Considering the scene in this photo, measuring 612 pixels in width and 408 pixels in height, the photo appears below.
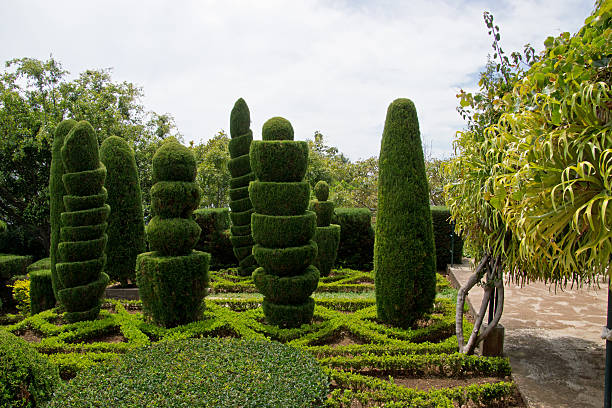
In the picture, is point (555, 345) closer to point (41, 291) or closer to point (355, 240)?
point (355, 240)

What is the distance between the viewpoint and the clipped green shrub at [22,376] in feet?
12.6

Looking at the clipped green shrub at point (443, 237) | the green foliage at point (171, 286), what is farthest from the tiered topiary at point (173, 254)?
the clipped green shrub at point (443, 237)

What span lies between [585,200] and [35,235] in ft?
65.8

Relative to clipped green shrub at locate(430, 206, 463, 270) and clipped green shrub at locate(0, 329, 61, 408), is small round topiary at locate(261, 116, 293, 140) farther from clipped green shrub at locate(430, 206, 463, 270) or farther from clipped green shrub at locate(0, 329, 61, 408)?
clipped green shrub at locate(430, 206, 463, 270)

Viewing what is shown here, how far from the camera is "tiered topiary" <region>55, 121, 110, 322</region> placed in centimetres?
729

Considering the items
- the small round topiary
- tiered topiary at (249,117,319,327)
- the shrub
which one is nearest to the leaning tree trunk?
tiered topiary at (249,117,319,327)

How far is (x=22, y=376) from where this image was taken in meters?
3.97

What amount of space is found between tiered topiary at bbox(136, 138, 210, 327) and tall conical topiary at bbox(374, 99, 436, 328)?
130 inches

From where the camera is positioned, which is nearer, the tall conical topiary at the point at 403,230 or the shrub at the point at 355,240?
the tall conical topiary at the point at 403,230

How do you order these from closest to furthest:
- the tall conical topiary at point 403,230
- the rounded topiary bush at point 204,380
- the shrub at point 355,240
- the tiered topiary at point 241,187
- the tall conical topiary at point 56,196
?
the rounded topiary bush at point 204,380 → the tall conical topiary at point 403,230 → the tall conical topiary at point 56,196 → the tiered topiary at point 241,187 → the shrub at point 355,240

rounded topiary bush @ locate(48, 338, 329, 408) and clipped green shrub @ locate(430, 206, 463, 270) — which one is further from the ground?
clipped green shrub @ locate(430, 206, 463, 270)

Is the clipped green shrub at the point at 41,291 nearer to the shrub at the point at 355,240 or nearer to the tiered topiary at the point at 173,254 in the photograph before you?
the tiered topiary at the point at 173,254

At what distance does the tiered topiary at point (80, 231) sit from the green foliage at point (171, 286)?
112cm

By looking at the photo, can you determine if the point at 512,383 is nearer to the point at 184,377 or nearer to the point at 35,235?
the point at 184,377
